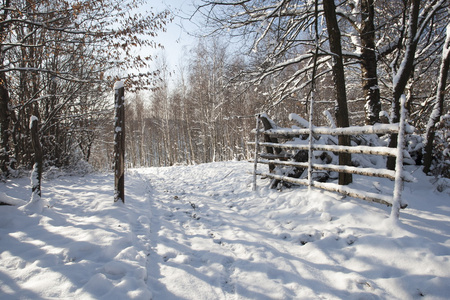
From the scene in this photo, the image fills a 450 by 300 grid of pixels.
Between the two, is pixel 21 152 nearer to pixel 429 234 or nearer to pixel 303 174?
pixel 303 174

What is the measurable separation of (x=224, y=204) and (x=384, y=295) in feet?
11.5

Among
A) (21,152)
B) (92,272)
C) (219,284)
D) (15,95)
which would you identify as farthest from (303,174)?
(15,95)

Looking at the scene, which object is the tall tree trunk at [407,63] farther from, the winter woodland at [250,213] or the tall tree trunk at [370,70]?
the tall tree trunk at [370,70]

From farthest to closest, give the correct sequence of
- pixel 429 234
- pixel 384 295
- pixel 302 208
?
pixel 302 208
pixel 429 234
pixel 384 295

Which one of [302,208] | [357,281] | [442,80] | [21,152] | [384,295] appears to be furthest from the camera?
[21,152]

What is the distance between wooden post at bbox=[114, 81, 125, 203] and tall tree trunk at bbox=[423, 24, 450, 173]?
683cm

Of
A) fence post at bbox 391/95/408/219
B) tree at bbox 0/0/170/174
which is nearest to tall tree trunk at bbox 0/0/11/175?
tree at bbox 0/0/170/174

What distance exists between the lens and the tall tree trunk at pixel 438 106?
14.9 feet

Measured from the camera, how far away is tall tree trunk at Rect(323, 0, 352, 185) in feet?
13.5

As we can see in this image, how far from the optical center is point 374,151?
3.20 meters

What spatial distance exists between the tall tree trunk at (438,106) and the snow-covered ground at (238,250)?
66 cm

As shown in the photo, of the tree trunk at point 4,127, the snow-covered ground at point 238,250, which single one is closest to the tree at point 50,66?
the tree trunk at point 4,127

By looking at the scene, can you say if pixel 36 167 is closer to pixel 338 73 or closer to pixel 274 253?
pixel 274 253

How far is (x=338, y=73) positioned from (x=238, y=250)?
3821mm
